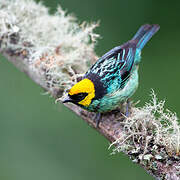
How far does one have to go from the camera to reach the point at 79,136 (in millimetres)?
4262

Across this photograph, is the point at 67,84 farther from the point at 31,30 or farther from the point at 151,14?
the point at 151,14

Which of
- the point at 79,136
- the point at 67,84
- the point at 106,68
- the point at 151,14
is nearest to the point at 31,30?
the point at 67,84

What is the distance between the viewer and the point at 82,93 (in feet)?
9.07

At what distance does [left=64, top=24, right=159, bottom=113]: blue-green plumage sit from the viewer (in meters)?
2.81

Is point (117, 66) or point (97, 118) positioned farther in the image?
point (117, 66)

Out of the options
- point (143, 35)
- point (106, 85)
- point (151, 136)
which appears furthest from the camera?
point (143, 35)

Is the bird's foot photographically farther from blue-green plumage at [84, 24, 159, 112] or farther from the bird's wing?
the bird's wing

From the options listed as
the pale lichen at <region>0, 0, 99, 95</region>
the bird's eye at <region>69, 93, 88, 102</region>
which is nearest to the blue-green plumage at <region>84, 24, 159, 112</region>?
the bird's eye at <region>69, 93, 88, 102</region>

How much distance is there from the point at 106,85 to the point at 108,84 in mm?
22

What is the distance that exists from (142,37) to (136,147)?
150cm

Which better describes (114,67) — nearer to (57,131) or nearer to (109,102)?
(109,102)

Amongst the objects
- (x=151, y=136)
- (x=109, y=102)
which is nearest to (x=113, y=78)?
(x=109, y=102)

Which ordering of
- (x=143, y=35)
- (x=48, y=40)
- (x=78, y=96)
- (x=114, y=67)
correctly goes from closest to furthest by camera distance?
(x=78, y=96), (x=114, y=67), (x=48, y=40), (x=143, y=35)

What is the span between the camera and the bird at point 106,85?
280cm
